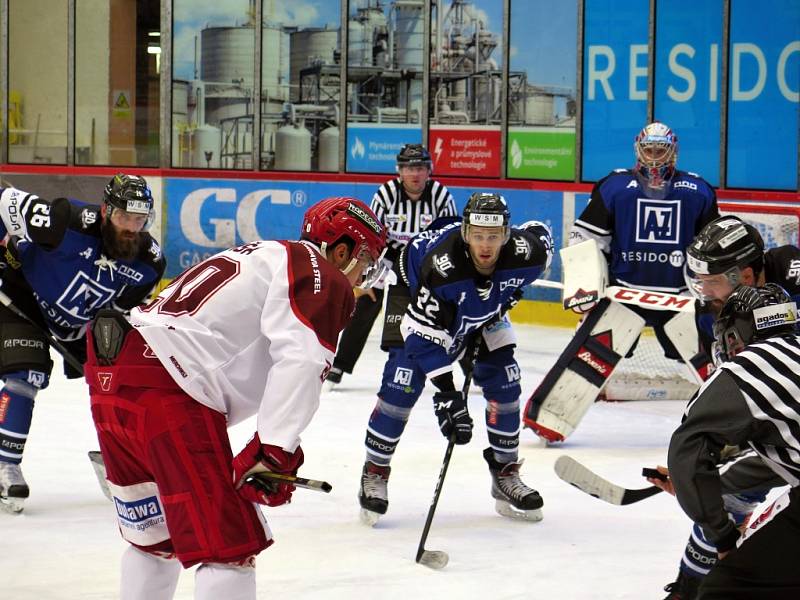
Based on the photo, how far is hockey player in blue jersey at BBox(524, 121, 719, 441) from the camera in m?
5.26

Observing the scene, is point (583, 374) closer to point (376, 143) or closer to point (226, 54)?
point (376, 143)

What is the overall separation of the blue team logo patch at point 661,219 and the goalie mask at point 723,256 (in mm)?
2136

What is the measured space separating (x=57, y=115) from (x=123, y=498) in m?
8.39

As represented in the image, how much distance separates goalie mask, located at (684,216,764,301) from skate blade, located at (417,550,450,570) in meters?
1.08

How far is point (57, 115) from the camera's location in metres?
10.4

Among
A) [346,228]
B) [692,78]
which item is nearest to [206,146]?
[692,78]

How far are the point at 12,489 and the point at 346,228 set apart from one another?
2060 mm

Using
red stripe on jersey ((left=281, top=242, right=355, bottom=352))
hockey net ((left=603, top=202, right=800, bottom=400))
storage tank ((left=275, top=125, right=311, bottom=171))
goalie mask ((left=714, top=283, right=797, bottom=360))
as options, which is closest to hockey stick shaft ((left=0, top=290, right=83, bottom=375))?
red stripe on jersey ((left=281, top=242, right=355, bottom=352))

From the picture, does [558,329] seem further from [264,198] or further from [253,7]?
[253,7]

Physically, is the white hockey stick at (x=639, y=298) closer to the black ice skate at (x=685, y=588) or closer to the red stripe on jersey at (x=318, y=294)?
the black ice skate at (x=685, y=588)

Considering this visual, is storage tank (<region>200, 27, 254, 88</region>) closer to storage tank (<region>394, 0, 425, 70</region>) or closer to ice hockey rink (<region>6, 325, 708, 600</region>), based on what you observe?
storage tank (<region>394, 0, 425, 70</region>)

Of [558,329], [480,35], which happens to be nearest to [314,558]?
[558,329]

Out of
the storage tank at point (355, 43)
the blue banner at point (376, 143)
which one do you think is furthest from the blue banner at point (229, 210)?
the storage tank at point (355, 43)

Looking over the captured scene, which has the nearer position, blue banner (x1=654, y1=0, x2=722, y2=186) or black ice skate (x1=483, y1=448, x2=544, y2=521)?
black ice skate (x1=483, y1=448, x2=544, y2=521)
